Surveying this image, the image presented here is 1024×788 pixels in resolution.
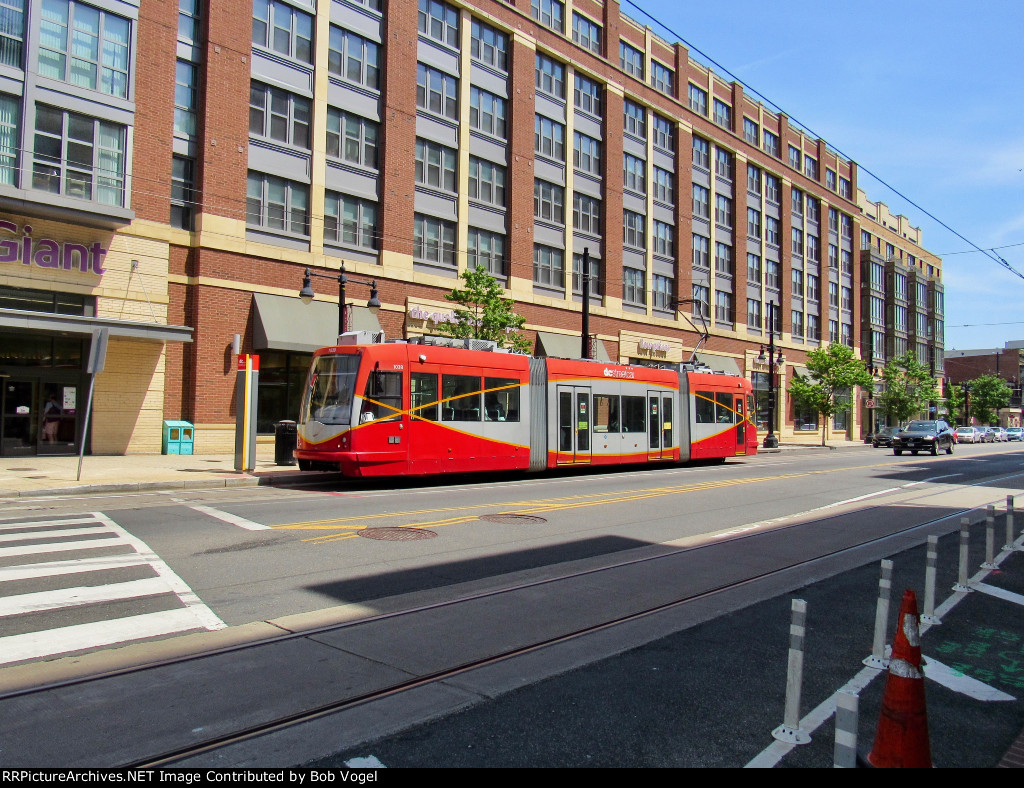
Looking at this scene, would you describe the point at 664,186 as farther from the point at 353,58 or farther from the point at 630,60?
the point at 353,58

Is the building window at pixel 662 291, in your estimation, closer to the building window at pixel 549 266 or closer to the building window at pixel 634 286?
the building window at pixel 634 286

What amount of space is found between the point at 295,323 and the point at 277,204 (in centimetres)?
433

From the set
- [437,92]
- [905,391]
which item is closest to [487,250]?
[437,92]

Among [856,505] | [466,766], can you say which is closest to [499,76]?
[856,505]

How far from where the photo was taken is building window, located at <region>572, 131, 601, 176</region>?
3691 centimetres

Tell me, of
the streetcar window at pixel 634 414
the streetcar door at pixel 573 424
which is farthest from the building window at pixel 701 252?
the streetcar door at pixel 573 424

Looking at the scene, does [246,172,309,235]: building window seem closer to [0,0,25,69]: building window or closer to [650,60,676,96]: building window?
[0,0,25,69]: building window

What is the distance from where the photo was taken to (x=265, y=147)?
24766 millimetres

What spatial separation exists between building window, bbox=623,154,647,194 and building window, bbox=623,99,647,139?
1.47 m

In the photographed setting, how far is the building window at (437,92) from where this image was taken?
29.6 metres

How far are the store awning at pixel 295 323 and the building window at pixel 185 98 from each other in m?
5.72

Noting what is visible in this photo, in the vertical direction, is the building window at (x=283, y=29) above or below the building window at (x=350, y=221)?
above

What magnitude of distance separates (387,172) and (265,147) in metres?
4.76

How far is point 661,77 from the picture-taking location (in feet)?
143
